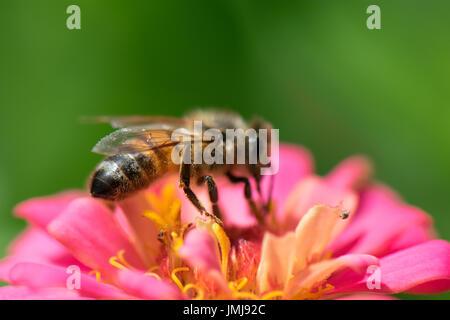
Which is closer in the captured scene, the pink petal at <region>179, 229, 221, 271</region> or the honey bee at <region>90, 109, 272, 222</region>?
the pink petal at <region>179, 229, 221, 271</region>

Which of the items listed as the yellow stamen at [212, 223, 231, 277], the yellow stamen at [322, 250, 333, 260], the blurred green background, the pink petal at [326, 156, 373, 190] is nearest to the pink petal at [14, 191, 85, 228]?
the blurred green background

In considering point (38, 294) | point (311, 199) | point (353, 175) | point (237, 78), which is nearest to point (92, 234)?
point (38, 294)

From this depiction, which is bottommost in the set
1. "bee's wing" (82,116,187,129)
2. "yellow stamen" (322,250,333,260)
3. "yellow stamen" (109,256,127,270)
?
"yellow stamen" (322,250,333,260)

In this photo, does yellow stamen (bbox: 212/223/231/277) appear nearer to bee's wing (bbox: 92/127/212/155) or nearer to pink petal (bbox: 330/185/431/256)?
bee's wing (bbox: 92/127/212/155)

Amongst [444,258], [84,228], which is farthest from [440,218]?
[84,228]

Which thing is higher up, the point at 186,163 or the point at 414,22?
the point at 414,22

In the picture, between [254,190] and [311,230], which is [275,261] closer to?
[311,230]

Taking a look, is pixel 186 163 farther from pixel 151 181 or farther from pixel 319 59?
pixel 319 59
